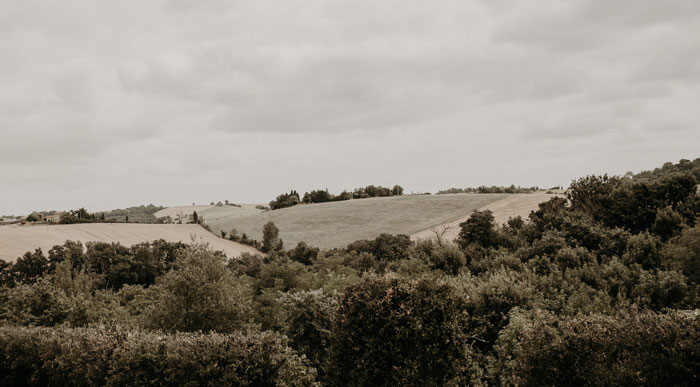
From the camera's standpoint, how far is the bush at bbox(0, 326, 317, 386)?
13969mm

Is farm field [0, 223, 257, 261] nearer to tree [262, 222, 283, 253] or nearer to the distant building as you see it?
tree [262, 222, 283, 253]

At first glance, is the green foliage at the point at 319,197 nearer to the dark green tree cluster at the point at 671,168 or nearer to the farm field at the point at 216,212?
the farm field at the point at 216,212

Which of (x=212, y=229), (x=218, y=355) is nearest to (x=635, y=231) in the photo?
(x=218, y=355)

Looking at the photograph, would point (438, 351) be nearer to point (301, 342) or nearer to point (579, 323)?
point (579, 323)

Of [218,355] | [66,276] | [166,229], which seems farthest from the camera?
[166,229]

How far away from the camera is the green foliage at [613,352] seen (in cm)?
1126

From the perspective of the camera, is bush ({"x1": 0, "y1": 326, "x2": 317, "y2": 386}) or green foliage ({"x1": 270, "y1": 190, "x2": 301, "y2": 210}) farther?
green foliage ({"x1": 270, "y1": 190, "x2": 301, "y2": 210})

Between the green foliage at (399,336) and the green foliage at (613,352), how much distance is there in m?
2.33

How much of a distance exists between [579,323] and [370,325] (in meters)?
6.72

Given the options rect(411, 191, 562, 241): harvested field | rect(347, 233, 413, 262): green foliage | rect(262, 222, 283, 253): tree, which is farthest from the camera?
rect(262, 222, 283, 253): tree

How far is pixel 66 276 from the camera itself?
33500 mm

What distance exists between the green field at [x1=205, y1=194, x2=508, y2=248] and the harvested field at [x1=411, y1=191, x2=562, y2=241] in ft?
6.74

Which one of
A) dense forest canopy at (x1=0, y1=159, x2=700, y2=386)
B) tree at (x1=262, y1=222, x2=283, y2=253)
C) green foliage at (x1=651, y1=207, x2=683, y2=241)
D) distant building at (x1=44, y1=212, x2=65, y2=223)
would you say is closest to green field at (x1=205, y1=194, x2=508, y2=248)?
tree at (x1=262, y1=222, x2=283, y2=253)

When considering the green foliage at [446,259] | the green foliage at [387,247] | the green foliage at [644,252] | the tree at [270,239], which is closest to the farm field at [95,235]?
the tree at [270,239]
